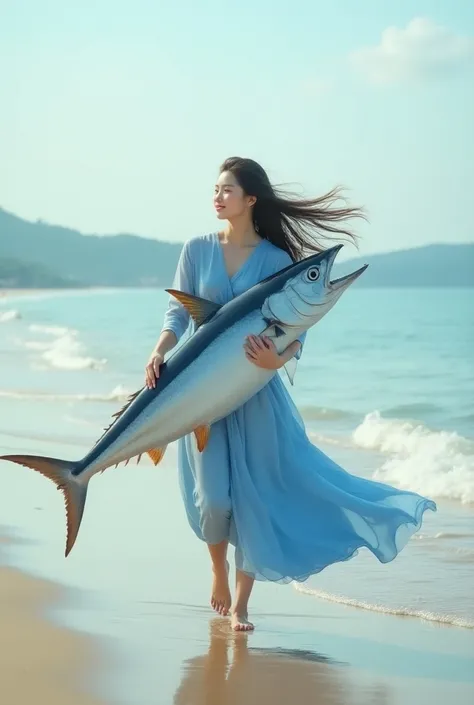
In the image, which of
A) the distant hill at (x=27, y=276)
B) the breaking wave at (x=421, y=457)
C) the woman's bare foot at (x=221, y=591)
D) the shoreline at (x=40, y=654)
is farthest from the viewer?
the distant hill at (x=27, y=276)

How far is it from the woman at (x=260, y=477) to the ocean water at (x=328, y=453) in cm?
50

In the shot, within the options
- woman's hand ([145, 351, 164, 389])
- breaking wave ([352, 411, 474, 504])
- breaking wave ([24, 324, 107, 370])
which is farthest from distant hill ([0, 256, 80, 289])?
woman's hand ([145, 351, 164, 389])

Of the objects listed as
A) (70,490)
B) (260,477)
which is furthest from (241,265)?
(70,490)

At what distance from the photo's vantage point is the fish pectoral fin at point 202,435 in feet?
14.6

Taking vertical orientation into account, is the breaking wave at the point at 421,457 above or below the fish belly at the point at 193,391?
above

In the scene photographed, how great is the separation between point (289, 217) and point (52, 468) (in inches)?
53.2

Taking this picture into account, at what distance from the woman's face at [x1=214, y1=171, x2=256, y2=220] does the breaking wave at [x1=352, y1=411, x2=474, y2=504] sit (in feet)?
11.8

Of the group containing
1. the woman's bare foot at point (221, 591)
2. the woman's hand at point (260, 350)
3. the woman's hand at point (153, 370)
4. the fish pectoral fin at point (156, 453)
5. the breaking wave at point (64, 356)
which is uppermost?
the breaking wave at point (64, 356)

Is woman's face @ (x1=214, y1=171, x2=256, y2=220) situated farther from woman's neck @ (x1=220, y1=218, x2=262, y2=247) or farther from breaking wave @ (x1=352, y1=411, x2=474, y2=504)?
breaking wave @ (x1=352, y1=411, x2=474, y2=504)

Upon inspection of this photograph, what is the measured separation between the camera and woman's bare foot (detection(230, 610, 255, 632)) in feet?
15.1

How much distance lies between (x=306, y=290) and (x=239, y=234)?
0.60 metres

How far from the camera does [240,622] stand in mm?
4641

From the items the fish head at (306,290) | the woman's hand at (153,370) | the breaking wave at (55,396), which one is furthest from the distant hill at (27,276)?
the fish head at (306,290)

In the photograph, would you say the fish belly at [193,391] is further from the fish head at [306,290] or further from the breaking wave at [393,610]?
the breaking wave at [393,610]
